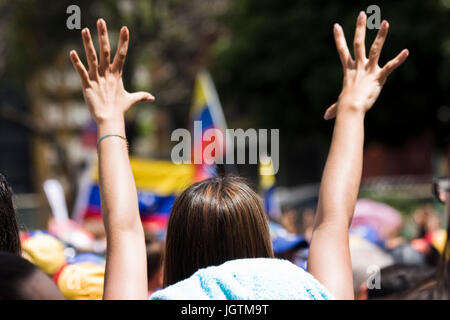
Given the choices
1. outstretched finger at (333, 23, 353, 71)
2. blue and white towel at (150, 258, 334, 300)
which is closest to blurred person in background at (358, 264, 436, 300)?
outstretched finger at (333, 23, 353, 71)

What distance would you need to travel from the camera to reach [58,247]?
3281 mm

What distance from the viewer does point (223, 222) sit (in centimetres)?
154

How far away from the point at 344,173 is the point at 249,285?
431 mm

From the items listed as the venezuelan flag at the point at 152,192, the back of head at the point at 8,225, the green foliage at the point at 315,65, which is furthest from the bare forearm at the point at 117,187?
the green foliage at the point at 315,65

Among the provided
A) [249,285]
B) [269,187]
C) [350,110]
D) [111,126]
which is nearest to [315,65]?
[269,187]

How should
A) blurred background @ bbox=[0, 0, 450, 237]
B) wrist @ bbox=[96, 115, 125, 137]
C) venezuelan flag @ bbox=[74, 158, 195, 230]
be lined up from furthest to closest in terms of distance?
blurred background @ bbox=[0, 0, 450, 237], venezuelan flag @ bbox=[74, 158, 195, 230], wrist @ bbox=[96, 115, 125, 137]

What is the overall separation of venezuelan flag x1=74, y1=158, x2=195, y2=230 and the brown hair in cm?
534

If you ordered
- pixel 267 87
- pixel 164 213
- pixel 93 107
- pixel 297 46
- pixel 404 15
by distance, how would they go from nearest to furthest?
pixel 93 107 < pixel 164 213 < pixel 404 15 < pixel 297 46 < pixel 267 87

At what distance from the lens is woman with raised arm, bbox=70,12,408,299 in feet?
4.47

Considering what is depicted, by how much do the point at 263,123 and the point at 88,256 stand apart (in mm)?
9635

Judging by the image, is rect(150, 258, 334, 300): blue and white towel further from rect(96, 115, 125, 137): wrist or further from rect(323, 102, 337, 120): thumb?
rect(323, 102, 337, 120): thumb

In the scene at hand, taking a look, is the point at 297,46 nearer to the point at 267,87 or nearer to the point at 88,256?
the point at 267,87

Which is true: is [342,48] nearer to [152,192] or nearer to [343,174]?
[343,174]
